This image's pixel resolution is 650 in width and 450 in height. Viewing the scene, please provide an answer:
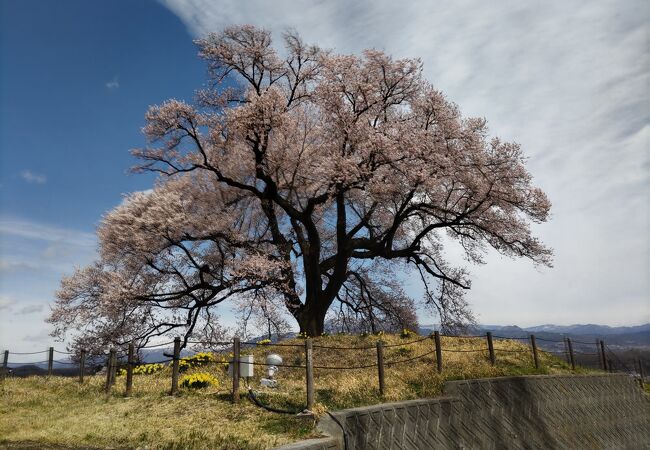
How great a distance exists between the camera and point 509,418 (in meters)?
13.7

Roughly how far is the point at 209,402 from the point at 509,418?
340 inches

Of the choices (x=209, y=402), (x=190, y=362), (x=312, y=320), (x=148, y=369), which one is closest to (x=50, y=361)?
(x=148, y=369)

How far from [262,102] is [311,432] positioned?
15.4m

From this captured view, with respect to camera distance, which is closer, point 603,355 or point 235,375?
point 235,375

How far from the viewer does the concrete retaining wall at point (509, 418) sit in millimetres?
9750

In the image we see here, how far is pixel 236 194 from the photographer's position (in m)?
25.5

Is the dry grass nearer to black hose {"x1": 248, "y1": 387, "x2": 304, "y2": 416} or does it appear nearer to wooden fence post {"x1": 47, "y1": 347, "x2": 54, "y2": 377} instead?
black hose {"x1": 248, "y1": 387, "x2": 304, "y2": 416}

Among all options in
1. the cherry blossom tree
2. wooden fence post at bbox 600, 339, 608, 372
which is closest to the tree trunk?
the cherry blossom tree

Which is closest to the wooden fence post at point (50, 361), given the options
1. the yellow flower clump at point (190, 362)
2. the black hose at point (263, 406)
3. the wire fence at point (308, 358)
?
the wire fence at point (308, 358)

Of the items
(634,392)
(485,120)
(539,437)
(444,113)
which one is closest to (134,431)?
(539,437)

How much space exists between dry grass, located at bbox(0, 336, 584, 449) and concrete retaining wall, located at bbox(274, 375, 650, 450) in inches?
35.8

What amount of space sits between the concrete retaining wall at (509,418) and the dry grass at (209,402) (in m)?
0.91

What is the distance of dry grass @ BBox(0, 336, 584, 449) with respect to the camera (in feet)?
31.8

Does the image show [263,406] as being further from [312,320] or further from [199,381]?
[312,320]
